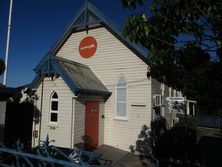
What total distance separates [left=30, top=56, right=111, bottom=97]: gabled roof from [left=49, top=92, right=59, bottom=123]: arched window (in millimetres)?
1239

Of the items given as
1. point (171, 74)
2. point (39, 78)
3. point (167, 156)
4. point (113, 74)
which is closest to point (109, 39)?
point (113, 74)

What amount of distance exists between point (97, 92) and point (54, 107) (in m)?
2.43

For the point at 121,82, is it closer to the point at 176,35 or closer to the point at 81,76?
the point at 81,76

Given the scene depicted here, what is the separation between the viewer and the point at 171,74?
207 inches

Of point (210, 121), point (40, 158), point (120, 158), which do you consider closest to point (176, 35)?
point (40, 158)

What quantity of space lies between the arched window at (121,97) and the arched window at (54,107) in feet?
11.2

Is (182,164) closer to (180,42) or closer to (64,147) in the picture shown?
(64,147)

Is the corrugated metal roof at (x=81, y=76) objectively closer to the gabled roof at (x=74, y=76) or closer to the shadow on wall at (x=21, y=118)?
the gabled roof at (x=74, y=76)

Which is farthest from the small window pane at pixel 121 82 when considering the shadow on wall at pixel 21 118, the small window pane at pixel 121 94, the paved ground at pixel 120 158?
the shadow on wall at pixel 21 118

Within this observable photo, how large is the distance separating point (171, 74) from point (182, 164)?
6.34 metres

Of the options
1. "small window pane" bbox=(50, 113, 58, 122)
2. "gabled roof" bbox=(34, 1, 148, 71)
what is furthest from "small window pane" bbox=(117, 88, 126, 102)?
"small window pane" bbox=(50, 113, 58, 122)

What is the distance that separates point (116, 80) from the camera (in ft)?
44.6

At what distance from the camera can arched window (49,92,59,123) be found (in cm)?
1248

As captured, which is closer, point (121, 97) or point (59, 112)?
point (59, 112)
